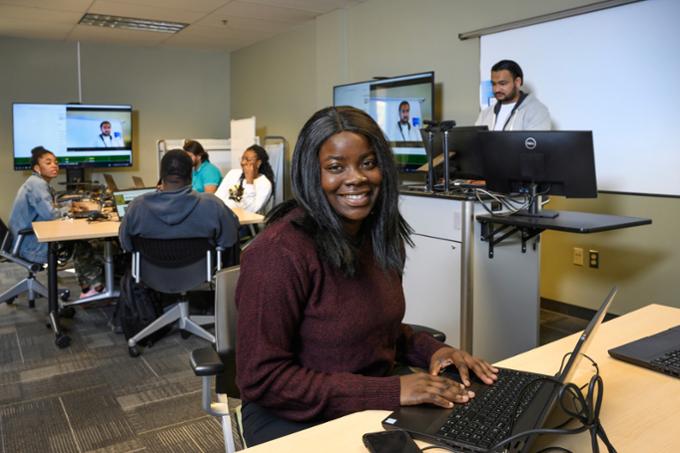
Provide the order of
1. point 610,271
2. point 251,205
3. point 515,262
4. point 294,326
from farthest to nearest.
Answer: point 251,205 < point 610,271 < point 515,262 < point 294,326

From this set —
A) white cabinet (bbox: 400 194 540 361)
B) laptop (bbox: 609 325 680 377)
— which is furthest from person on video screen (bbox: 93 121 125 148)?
laptop (bbox: 609 325 680 377)

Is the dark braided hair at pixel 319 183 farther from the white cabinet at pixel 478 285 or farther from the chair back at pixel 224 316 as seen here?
the white cabinet at pixel 478 285

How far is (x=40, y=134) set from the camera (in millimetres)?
7145

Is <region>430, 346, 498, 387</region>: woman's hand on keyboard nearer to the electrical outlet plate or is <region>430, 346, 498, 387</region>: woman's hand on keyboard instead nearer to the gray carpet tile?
the gray carpet tile

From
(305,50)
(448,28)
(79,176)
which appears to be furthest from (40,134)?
(448,28)

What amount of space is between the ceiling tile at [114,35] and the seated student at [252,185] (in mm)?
2950

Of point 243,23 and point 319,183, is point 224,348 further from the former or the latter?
point 243,23

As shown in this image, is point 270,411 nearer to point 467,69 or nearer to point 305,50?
point 467,69

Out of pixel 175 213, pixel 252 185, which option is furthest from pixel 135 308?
pixel 252 185

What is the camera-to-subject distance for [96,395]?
2.89 m

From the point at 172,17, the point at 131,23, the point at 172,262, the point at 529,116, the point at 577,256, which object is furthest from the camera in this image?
the point at 131,23

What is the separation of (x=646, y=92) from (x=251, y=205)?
3025mm

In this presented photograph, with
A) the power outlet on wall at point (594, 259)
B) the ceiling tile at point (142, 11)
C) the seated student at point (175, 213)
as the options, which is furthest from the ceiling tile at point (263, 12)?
the power outlet on wall at point (594, 259)

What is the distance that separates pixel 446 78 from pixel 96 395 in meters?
3.52
